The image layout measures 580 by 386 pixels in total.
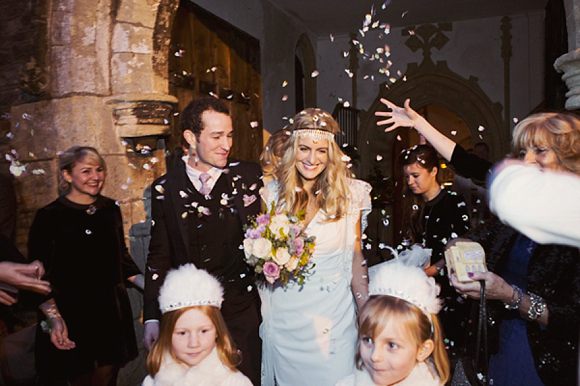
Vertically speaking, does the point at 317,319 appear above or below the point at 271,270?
below

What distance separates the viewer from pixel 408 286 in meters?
1.90

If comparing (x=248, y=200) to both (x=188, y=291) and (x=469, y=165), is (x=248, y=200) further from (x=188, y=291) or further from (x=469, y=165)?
(x=469, y=165)

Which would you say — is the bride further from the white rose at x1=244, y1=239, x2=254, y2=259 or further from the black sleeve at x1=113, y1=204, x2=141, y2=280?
the black sleeve at x1=113, y1=204, x2=141, y2=280

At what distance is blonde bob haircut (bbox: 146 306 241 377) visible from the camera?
2139mm

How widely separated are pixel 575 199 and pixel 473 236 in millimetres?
1363

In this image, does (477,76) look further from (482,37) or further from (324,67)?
(324,67)

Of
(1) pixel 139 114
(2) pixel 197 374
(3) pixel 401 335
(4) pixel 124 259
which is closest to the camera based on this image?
(3) pixel 401 335

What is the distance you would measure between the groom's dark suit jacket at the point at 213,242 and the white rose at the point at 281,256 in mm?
458

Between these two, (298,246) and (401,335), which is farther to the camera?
(298,246)

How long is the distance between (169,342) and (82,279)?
111 cm

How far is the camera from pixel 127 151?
3654mm

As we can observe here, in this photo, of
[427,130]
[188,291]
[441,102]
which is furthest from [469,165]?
[441,102]

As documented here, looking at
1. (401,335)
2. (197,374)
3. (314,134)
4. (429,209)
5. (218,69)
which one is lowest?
(197,374)

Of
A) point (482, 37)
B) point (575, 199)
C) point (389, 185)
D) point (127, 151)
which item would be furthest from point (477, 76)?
point (575, 199)
